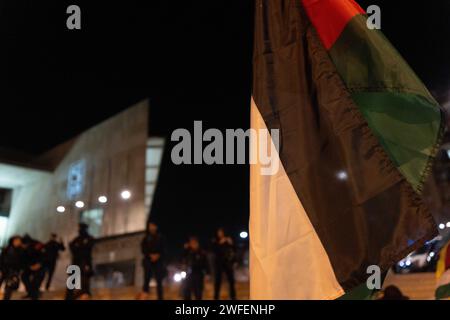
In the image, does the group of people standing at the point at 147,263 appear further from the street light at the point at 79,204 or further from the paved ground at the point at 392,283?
the street light at the point at 79,204

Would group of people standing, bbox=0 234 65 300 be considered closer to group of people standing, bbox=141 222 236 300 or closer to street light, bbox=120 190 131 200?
group of people standing, bbox=141 222 236 300

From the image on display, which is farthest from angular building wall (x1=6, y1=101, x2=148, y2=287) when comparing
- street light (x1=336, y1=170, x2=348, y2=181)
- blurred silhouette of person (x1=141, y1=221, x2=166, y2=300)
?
street light (x1=336, y1=170, x2=348, y2=181)

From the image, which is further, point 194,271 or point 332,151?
point 194,271

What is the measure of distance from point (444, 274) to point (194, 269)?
7067mm

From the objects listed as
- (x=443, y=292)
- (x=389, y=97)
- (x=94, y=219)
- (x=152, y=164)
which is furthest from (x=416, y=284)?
(x=94, y=219)

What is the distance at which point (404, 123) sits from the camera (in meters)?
2.86

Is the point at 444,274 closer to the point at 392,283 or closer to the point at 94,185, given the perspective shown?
the point at 392,283

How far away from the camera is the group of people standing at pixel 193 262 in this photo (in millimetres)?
9805

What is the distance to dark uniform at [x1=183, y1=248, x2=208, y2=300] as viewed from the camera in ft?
32.9

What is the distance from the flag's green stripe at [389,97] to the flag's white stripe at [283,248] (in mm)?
625

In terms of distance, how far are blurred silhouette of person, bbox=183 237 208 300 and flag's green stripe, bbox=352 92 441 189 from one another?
25.6 feet

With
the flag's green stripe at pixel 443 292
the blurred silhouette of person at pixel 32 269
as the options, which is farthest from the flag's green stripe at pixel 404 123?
the blurred silhouette of person at pixel 32 269
